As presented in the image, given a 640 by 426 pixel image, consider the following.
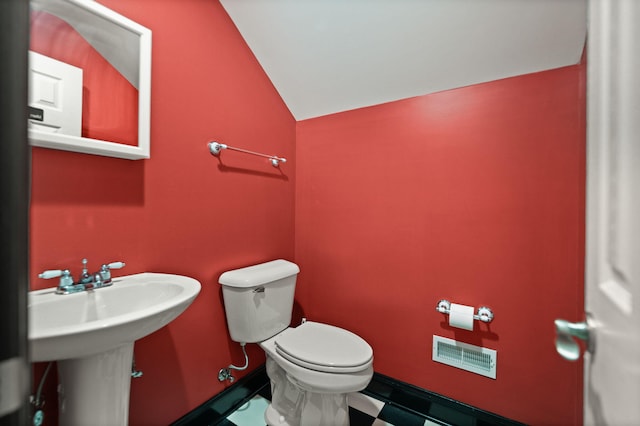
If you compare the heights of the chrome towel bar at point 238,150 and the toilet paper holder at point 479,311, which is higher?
the chrome towel bar at point 238,150

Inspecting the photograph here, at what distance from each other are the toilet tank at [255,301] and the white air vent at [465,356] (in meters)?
0.86

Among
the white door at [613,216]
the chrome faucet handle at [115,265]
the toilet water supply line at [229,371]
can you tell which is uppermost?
the white door at [613,216]

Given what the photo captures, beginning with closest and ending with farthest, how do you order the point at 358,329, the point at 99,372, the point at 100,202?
the point at 99,372, the point at 100,202, the point at 358,329

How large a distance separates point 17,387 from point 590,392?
802 millimetres

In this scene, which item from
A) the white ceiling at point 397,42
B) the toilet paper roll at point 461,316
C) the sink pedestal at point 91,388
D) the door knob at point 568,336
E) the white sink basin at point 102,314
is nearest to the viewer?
the door knob at point 568,336

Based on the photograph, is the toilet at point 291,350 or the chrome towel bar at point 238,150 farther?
the chrome towel bar at point 238,150

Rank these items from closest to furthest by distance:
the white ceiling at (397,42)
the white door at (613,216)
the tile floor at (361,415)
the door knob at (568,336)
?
the white door at (613,216), the door knob at (568,336), the white ceiling at (397,42), the tile floor at (361,415)

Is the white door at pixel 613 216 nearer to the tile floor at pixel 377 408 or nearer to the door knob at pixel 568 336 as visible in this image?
the door knob at pixel 568 336

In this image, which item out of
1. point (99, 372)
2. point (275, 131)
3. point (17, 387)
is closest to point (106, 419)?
point (99, 372)

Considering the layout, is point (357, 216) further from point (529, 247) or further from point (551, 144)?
point (551, 144)

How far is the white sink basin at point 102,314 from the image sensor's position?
0.66 metres

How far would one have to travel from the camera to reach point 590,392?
0.51 meters

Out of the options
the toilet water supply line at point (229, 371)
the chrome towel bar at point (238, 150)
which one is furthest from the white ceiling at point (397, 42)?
the toilet water supply line at point (229, 371)

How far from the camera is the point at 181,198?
1.33 metres
